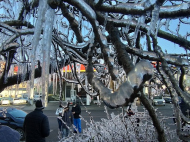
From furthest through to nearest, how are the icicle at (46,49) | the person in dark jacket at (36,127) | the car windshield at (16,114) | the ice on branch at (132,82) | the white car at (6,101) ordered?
the white car at (6,101) → the car windshield at (16,114) → the person in dark jacket at (36,127) → the icicle at (46,49) → the ice on branch at (132,82)

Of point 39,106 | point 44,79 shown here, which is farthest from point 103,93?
point 39,106

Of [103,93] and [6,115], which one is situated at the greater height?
[103,93]

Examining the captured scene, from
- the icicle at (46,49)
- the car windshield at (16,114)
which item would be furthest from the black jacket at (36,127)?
the car windshield at (16,114)

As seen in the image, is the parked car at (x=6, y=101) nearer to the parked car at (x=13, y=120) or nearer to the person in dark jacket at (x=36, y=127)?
the parked car at (x=13, y=120)

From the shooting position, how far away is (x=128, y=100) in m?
1.58

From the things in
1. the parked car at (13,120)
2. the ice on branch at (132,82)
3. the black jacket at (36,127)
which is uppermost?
the ice on branch at (132,82)

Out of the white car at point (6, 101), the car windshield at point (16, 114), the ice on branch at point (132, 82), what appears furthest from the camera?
the white car at point (6, 101)

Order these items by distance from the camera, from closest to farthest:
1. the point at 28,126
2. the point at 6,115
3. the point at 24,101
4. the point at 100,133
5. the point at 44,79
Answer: the point at 44,79
the point at 100,133
the point at 28,126
the point at 6,115
the point at 24,101

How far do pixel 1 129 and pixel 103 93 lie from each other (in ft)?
3.23

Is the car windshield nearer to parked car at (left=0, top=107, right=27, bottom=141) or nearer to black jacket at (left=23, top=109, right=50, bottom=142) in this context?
parked car at (left=0, top=107, right=27, bottom=141)

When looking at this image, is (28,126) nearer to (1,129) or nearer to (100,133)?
(100,133)

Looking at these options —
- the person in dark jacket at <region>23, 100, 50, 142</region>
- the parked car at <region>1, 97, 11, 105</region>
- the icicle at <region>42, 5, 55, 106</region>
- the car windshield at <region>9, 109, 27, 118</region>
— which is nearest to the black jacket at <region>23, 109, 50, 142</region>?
the person in dark jacket at <region>23, 100, 50, 142</region>

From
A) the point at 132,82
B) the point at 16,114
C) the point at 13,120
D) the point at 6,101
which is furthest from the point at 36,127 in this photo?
the point at 6,101

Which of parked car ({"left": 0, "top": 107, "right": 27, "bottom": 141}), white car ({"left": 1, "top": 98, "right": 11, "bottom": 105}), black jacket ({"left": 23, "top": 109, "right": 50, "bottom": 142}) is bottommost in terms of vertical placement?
white car ({"left": 1, "top": 98, "right": 11, "bottom": 105})
